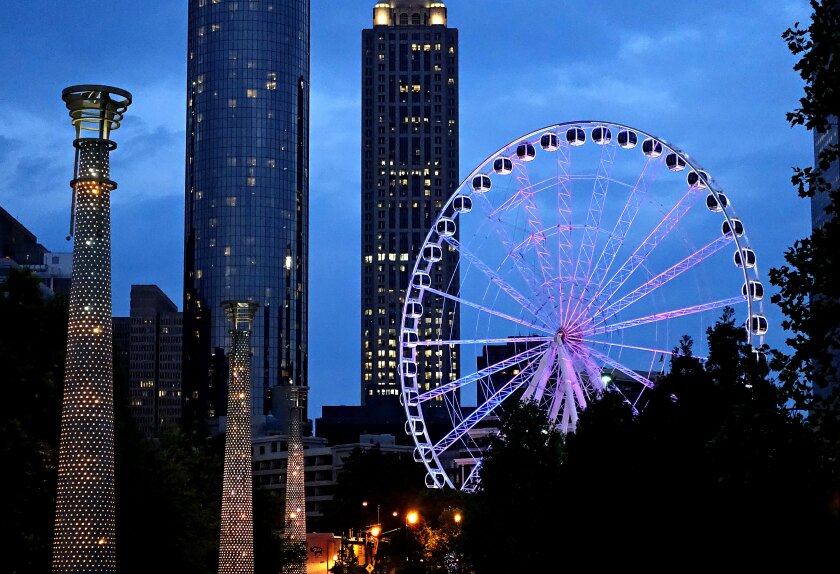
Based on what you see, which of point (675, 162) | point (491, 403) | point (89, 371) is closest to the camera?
point (89, 371)

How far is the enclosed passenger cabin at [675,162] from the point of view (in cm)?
7331

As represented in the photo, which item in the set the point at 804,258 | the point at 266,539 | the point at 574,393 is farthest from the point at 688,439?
the point at 266,539

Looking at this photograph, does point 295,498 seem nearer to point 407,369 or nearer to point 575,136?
point 407,369

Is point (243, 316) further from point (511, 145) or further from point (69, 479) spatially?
point (69, 479)

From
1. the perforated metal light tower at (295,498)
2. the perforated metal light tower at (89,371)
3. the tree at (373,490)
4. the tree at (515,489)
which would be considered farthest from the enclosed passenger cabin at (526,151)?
the tree at (373,490)

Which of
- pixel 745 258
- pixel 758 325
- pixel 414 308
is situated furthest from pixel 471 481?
pixel 745 258

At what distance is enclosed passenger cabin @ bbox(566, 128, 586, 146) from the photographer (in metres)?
76.2

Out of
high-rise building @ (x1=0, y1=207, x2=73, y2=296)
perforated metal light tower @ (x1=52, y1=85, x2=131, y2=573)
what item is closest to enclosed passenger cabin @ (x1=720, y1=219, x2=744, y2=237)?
perforated metal light tower @ (x1=52, y1=85, x2=131, y2=573)

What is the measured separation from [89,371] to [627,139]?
149 feet

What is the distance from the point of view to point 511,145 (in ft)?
255

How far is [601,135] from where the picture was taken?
7625 cm

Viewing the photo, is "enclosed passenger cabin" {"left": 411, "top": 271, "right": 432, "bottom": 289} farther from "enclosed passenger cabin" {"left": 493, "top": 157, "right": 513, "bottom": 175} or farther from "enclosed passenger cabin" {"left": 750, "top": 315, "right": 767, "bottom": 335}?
"enclosed passenger cabin" {"left": 750, "top": 315, "right": 767, "bottom": 335}

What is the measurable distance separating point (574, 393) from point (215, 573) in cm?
2243

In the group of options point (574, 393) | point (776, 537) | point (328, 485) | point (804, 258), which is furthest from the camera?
point (328, 485)
